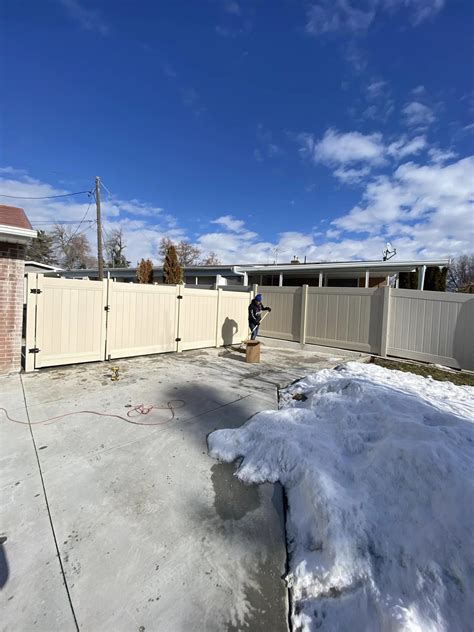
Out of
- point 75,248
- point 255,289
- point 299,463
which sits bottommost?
point 299,463

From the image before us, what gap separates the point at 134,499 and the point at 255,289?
8547 mm

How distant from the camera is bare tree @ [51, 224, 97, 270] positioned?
128 feet

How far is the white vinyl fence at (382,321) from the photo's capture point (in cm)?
680

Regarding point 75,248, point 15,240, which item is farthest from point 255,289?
point 75,248

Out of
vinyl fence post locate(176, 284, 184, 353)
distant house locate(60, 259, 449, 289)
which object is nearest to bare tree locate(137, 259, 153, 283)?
distant house locate(60, 259, 449, 289)

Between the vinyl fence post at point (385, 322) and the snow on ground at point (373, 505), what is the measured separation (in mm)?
4249

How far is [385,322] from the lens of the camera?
770 cm

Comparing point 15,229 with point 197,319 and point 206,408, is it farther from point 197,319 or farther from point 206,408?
point 197,319

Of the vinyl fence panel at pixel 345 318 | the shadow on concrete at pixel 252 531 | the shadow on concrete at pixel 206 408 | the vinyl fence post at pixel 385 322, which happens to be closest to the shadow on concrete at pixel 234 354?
the vinyl fence panel at pixel 345 318

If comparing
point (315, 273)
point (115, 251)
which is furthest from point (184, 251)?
point (315, 273)

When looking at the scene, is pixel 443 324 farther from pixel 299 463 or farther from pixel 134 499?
pixel 134 499

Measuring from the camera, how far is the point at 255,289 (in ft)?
34.3

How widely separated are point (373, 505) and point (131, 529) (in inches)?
65.7

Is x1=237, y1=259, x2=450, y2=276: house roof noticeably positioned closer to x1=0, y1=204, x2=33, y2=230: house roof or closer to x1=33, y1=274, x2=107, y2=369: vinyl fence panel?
x1=33, y1=274, x2=107, y2=369: vinyl fence panel
